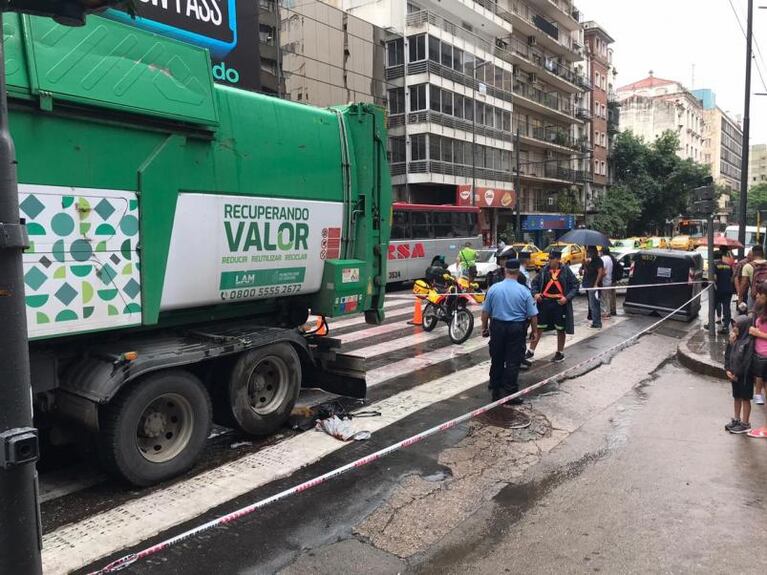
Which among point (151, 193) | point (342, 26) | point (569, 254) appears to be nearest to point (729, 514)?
point (151, 193)

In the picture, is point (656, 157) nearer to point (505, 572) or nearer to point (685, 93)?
point (685, 93)

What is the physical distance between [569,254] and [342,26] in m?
19.2

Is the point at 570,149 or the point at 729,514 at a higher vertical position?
the point at 570,149

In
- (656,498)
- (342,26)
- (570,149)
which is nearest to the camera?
(656,498)

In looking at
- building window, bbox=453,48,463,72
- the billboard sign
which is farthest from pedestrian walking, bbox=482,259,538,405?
building window, bbox=453,48,463,72

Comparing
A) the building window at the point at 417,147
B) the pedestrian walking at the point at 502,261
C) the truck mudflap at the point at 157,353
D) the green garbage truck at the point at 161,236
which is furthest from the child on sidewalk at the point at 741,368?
the building window at the point at 417,147

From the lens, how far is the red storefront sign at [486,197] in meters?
41.2

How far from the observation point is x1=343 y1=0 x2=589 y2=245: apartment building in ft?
129

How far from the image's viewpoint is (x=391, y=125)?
39906 mm

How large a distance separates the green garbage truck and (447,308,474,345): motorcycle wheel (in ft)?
15.1

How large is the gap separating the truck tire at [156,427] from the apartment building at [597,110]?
→ 60.1 metres

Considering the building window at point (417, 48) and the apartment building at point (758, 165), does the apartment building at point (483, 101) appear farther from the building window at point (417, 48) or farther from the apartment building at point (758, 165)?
the apartment building at point (758, 165)

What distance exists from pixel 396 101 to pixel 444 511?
37960 millimetres

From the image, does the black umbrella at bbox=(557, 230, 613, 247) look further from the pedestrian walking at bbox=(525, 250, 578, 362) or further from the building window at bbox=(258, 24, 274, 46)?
the building window at bbox=(258, 24, 274, 46)
